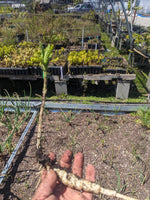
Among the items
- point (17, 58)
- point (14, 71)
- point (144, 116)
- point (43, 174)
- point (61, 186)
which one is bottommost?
point (61, 186)

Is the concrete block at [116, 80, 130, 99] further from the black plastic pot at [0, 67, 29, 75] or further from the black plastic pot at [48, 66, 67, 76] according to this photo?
the black plastic pot at [0, 67, 29, 75]

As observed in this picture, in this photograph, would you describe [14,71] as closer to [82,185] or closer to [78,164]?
[78,164]

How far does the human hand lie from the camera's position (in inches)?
48.8

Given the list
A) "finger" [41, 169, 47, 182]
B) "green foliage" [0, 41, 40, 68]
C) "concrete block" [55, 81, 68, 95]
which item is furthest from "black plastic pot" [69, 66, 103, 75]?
"finger" [41, 169, 47, 182]

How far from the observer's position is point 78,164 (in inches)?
60.3

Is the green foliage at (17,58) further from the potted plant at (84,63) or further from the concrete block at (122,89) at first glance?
the concrete block at (122,89)

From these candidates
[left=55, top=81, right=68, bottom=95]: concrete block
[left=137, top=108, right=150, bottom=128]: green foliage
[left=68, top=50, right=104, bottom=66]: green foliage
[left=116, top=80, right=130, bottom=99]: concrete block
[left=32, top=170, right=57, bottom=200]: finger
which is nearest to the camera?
[left=32, top=170, right=57, bottom=200]: finger

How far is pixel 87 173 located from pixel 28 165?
617mm

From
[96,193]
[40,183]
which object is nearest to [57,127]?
[40,183]

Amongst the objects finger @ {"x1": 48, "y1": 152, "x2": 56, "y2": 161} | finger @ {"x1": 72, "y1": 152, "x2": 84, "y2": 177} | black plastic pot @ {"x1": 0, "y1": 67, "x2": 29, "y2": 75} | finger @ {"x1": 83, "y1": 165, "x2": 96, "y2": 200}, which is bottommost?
finger @ {"x1": 83, "y1": 165, "x2": 96, "y2": 200}

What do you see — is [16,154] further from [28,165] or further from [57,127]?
[57,127]

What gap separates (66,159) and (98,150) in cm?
39

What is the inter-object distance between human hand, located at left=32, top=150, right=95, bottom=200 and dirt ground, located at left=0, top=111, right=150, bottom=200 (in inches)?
3.1

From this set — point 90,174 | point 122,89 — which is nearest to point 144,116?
point 90,174
